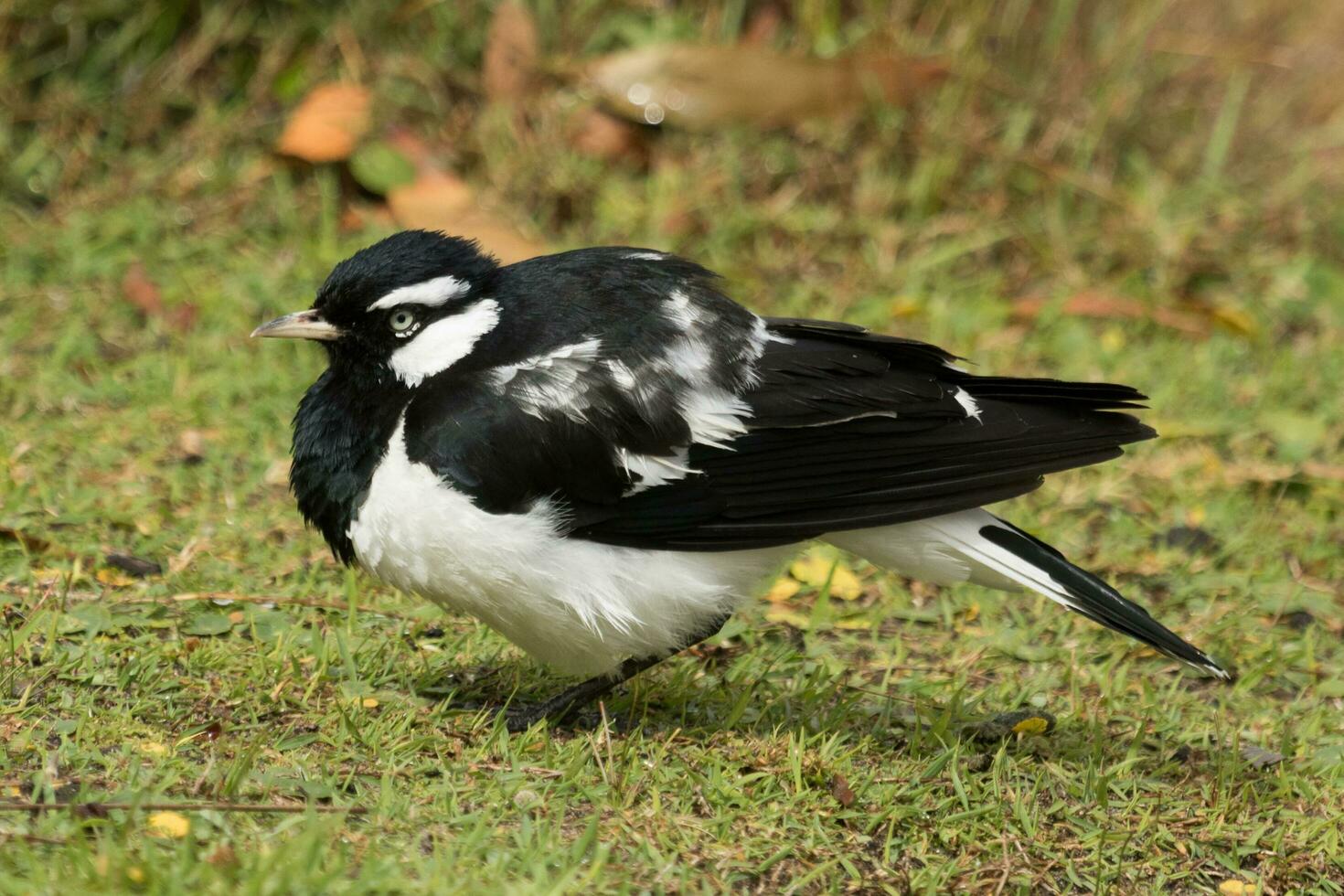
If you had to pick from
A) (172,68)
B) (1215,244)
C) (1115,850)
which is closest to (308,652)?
(1115,850)

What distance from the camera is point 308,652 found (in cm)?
386

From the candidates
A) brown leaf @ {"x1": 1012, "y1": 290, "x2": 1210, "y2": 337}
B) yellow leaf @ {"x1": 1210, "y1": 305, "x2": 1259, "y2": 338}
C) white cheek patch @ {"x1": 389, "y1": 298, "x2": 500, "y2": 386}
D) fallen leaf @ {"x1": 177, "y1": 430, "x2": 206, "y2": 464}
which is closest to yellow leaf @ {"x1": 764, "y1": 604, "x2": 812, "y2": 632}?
white cheek patch @ {"x1": 389, "y1": 298, "x2": 500, "y2": 386}

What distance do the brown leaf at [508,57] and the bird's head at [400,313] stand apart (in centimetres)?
311

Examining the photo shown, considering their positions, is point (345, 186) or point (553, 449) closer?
point (553, 449)

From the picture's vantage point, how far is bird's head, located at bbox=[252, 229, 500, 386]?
3648 mm

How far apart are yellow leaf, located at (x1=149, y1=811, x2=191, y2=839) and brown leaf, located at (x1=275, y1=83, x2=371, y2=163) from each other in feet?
12.9

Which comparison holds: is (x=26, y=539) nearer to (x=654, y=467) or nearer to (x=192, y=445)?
(x=192, y=445)

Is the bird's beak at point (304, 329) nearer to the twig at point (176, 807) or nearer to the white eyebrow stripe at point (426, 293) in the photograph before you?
the white eyebrow stripe at point (426, 293)

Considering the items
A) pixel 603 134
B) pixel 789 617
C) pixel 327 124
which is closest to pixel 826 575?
pixel 789 617

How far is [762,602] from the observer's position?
4.61m

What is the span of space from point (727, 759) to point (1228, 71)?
508cm

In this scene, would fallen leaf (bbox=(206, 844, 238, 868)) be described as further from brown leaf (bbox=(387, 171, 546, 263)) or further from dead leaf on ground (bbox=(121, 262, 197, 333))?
brown leaf (bbox=(387, 171, 546, 263))

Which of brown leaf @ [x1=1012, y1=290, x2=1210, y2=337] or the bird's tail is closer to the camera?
the bird's tail

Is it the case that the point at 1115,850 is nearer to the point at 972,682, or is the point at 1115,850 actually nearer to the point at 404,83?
the point at 972,682
